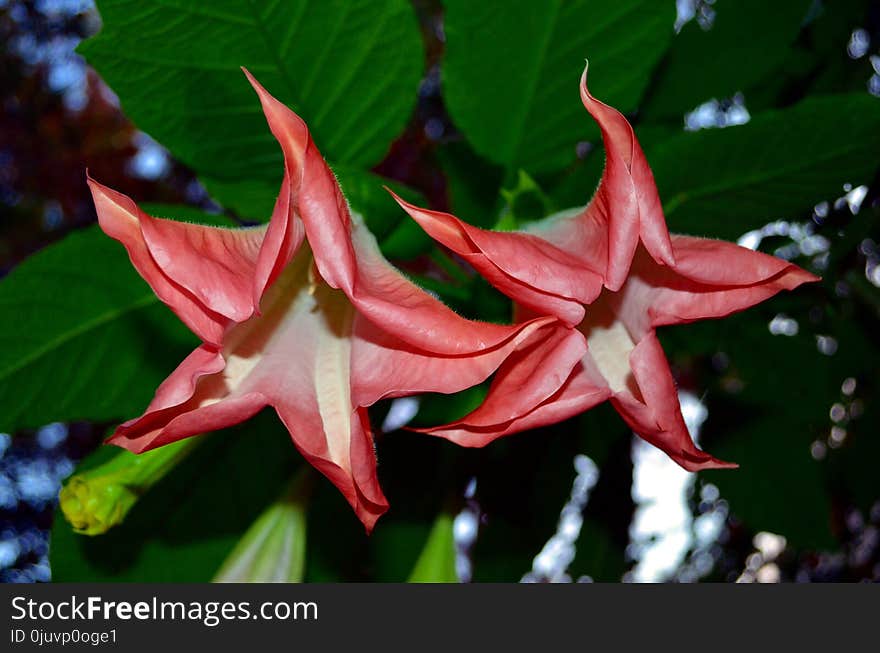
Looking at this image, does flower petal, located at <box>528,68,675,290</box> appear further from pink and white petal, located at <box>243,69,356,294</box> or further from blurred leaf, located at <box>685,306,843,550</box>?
blurred leaf, located at <box>685,306,843,550</box>

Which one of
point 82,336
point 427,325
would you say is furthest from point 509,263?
point 82,336

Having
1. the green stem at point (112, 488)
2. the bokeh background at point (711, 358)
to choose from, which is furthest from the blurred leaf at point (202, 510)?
the green stem at point (112, 488)

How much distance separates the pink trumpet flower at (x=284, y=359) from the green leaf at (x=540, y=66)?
21 cm

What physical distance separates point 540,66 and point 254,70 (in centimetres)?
19

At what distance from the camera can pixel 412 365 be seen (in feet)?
1.25

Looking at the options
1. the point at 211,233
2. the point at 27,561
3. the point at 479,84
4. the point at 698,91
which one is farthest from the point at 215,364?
the point at 27,561

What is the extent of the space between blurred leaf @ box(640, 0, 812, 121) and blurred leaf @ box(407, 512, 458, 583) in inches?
15.2

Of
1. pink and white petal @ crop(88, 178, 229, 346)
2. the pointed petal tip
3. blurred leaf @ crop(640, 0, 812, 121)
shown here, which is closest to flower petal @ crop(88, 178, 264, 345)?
pink and white petal @ crop(88, 178, 229, 346)

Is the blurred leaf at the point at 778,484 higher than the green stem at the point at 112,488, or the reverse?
the green stem at the point at 112,488

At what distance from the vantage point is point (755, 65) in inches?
27.2

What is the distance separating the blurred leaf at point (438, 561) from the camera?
0.60 metres

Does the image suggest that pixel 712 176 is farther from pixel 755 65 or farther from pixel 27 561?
pixel 27 561

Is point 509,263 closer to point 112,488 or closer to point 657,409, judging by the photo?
point 657,409

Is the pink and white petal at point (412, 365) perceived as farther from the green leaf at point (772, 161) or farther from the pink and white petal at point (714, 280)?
the green leaf at point (772, 161)
